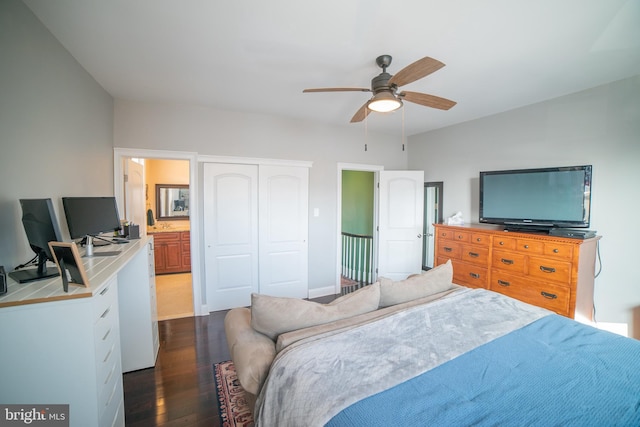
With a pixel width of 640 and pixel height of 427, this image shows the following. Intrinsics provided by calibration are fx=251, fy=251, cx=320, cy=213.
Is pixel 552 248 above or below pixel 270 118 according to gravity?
below

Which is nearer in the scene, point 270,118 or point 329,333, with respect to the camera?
point 329,333

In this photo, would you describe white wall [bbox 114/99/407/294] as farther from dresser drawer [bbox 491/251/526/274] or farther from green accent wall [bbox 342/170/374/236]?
dresser drawer [bbox 491/251/526/274]

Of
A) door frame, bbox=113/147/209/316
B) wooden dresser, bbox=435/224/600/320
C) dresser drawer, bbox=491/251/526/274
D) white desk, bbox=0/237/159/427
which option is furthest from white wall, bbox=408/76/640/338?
white desk, bbox=0/237/159/427

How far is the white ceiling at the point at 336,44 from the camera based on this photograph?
158 centimetres

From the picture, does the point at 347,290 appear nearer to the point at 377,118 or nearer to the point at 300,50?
the point at 377,118

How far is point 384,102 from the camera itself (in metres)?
A: 1.95

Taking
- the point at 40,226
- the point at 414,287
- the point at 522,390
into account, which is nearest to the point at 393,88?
the point at 414,287

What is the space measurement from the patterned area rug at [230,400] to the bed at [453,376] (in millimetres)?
774

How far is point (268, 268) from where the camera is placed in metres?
3.72

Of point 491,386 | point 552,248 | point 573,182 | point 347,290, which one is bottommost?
point 347,290

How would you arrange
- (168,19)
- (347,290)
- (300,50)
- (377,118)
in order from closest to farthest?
(168,19) → (300,50) → (377,118) → (347,290)

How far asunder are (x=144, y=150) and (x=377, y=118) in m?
3.08

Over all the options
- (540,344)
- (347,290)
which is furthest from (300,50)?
(347,290)

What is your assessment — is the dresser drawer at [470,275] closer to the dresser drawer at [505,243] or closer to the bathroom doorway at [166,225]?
the dresser drawer at [505,243]
